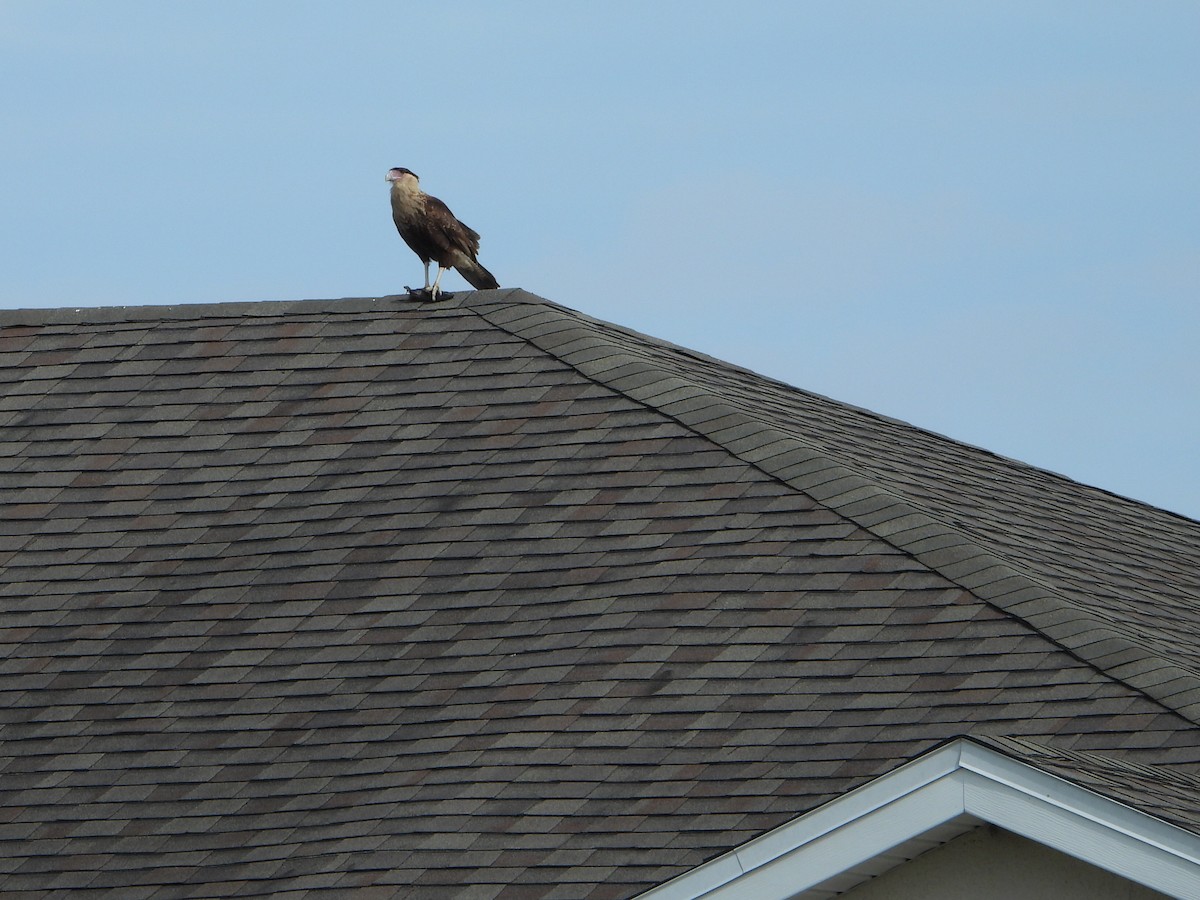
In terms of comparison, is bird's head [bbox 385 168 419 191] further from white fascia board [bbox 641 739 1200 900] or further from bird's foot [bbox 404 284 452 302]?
white fascia board [bbox 641 739 1200 900]

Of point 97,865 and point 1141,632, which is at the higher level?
point 1141,632

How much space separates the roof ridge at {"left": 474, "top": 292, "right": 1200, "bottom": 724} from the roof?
0.02 metres

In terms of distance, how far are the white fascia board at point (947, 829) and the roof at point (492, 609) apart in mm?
122

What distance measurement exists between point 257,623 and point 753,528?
268cm

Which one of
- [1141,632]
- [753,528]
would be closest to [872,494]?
[753,528]

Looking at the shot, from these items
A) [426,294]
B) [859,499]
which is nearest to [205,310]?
[426,294]

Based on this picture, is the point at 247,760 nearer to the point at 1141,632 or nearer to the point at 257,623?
the point at 257,623

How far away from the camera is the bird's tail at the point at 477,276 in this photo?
542 inches

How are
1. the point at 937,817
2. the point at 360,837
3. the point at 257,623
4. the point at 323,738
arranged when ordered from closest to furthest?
1. the point at 937,817
2. the point at 360,837
3. the point at 323,738
4. the point at 257,623

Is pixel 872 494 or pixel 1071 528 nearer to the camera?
pixel 872 494

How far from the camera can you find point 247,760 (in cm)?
1017

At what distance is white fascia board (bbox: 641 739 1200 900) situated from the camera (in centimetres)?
682

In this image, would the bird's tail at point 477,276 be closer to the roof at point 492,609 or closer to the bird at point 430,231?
the bird at point 430,231

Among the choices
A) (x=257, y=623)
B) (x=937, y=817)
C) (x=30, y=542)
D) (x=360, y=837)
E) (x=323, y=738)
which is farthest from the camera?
(x=30, y=542)
